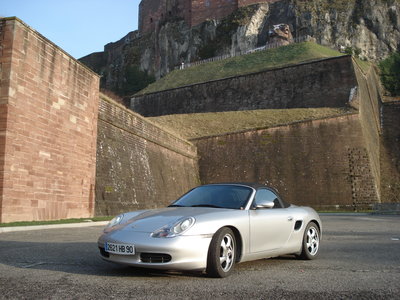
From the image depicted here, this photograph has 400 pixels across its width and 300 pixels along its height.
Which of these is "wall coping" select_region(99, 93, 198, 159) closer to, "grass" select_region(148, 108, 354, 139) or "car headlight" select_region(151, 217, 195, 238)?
"grass" select_region(148, 108, 354, 139)

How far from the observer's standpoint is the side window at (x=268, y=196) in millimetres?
6084

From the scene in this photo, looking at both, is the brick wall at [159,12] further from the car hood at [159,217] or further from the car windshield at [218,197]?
the car hood at [159,217]

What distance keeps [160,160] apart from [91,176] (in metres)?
8.44

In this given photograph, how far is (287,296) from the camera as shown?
389 cm

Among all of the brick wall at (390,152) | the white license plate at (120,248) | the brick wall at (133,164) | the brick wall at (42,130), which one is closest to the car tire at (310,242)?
the white license plate at (120,248)

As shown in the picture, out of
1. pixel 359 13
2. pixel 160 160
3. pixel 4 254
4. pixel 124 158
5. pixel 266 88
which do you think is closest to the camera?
pixel 4 254

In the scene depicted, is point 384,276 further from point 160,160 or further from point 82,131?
point 160,160

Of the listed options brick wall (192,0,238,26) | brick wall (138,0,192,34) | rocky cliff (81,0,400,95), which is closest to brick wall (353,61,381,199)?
rocky cliff (81,0,400,95)

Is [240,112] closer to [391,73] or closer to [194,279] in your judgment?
[391,73]

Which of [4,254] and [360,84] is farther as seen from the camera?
[360,84]

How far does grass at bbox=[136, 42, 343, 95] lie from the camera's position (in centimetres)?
4194

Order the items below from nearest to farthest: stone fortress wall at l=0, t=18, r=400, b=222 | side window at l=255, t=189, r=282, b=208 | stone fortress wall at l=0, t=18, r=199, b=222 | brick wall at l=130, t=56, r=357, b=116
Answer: side window at l=255, t=189, r=282, b=208, stone fortress wall at l=0, t=18, r=199, b=222, stone fortress wall at l=0, t=18, r=400, b=222, brick wall at l=130, t=56, r=357, b=116

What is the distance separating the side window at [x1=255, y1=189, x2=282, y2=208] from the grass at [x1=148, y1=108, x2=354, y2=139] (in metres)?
25.2

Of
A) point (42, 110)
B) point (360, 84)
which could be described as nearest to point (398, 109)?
point (360, 84)
